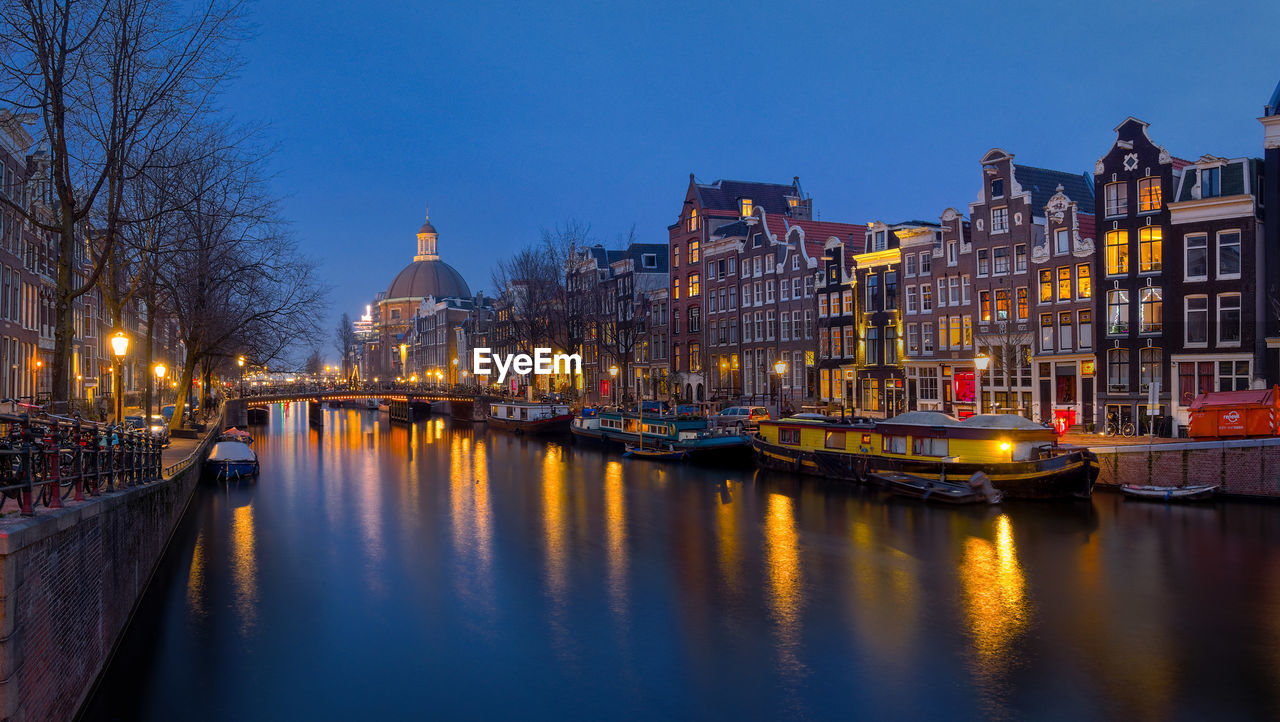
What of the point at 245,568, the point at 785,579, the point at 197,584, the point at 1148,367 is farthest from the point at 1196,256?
the point at 197,584

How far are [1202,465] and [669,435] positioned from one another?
28534 mm

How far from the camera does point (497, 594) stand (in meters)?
25.1

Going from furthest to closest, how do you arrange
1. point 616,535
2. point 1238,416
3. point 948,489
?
point 948,489 → point 1238,416 → point 616,535

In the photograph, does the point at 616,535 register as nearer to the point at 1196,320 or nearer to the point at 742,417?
the point at 742,417

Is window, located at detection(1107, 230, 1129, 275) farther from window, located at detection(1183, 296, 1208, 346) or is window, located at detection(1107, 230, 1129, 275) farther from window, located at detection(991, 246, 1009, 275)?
window, located at detection(991, 246, 1009, 275)

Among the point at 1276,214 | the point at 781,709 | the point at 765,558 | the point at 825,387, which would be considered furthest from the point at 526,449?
the point at 781,709

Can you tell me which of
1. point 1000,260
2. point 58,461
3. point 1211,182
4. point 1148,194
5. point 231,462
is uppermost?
point 1211,182

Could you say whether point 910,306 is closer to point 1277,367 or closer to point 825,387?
point 825,387

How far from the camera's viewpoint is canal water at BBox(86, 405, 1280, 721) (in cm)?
1761

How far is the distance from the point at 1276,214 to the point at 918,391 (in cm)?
2231

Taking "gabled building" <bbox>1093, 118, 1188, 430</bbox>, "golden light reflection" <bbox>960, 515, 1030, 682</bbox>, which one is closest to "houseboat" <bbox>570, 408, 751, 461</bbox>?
"gabled building" <bbox>1093, 118, 1188, 430</bbox>

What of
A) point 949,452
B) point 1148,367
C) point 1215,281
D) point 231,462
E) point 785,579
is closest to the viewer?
point 785,579

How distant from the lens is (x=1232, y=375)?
42625 millimetres

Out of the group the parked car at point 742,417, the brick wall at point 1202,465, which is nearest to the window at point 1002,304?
the parked car at point 742,417
